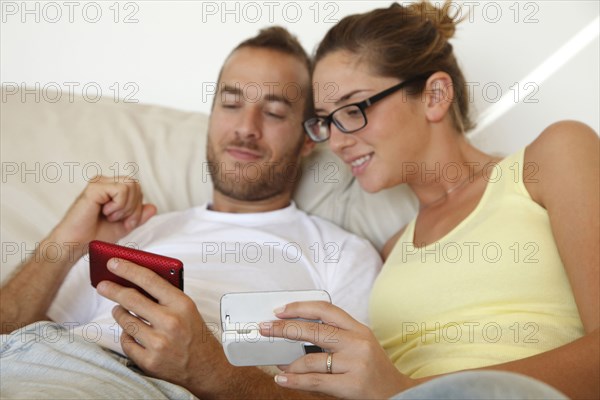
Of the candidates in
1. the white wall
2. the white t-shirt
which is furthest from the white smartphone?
the white wall

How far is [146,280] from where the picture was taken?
44.5 inches

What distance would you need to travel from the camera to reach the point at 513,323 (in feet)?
4.06

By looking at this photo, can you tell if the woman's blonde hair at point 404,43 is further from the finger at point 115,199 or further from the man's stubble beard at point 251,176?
the finger at point 115,199

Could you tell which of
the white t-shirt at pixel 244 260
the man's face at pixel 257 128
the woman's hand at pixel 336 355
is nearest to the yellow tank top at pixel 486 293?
the white t-shirt at pixel 244 260

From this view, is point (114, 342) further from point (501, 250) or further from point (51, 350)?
point (501, 250)

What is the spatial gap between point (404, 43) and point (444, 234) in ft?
1.43

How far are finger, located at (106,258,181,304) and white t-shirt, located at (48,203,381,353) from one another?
0.85ft

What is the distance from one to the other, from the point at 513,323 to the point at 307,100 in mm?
844

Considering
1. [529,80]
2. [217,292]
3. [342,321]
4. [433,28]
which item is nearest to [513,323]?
[342,321]

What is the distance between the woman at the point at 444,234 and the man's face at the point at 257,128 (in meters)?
0.13

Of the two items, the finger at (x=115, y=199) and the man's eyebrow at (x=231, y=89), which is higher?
the man's eyebrow at (x=231, y=89)

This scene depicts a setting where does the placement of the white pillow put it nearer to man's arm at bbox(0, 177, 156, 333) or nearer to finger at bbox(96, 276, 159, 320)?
man's arm at bbox(0, 177, 156, 333)

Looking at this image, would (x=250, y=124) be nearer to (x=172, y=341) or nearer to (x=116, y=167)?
(x=116, y=167)

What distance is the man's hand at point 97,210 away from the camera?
1539mm
